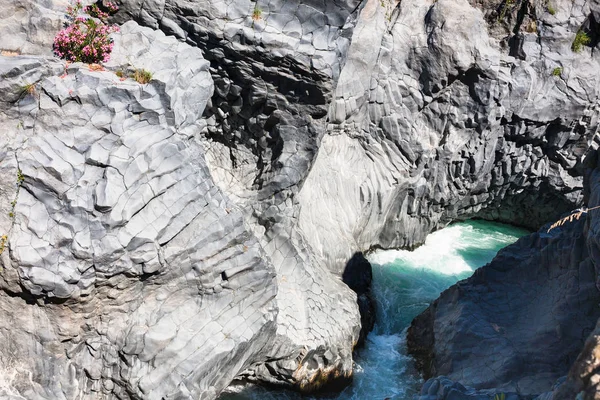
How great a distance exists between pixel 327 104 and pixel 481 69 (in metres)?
7.44

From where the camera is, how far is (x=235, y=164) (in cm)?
1370

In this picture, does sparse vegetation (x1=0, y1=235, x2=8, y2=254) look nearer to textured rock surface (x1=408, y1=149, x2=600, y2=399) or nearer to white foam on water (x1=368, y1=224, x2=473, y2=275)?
textured rock surface (x1=408, y1=149, x2=600, y2=399)

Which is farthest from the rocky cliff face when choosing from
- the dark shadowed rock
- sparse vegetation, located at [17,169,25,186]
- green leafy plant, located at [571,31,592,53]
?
the dark shadowed rock

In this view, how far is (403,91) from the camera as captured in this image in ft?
56.3

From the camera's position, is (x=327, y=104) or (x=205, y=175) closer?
(x=205, y=175)

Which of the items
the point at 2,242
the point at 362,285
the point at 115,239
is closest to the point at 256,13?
the point at 115,239

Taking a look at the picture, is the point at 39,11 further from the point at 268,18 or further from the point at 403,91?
the point at 403,91

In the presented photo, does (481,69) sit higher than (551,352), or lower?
higher

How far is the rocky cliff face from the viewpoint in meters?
9.20

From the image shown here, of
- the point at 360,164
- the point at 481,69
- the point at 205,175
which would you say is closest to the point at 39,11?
the point at 205,175

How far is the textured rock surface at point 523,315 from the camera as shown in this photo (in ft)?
32.7

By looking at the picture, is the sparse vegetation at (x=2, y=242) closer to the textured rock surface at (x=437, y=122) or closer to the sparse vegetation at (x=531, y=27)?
the textured rock surface at (x=437, y=122)

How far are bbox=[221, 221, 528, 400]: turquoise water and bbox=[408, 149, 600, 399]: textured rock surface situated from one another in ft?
2.70

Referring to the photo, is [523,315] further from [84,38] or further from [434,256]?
[84,38]
